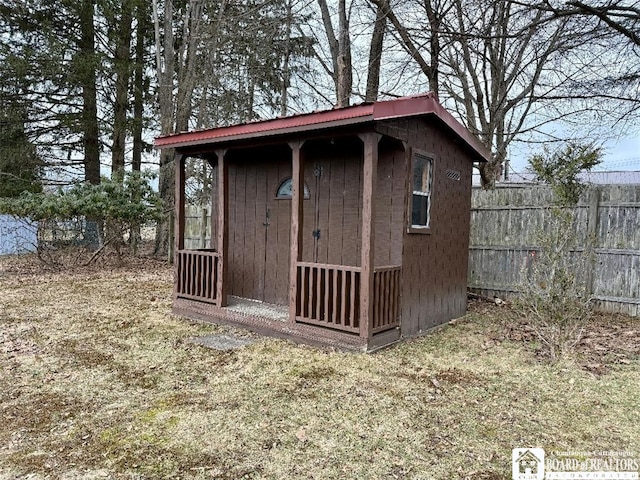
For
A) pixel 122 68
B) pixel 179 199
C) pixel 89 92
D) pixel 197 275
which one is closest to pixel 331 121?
pixel 179 199

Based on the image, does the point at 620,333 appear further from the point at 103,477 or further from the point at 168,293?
the point at 168,293

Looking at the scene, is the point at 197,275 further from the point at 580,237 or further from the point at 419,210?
the point at 580,237

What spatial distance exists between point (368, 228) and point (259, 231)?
2.27 meters

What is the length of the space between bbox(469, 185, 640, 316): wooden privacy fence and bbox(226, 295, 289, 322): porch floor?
2.91m

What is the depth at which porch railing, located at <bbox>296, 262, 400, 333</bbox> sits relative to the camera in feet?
14.6

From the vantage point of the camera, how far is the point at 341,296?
14.8 feet

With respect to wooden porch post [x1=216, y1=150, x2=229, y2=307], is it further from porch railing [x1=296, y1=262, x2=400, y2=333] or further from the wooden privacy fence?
the wooden privacy fence

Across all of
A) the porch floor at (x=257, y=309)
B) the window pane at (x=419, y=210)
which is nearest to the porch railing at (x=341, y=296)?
the porch floor at (x=257, y=309)

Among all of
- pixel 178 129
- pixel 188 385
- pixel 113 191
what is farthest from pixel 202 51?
pixel 188 385

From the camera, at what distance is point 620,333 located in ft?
17.6

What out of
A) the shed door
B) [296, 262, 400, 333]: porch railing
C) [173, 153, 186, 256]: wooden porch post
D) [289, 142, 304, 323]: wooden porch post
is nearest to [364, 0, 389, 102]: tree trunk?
the shed door

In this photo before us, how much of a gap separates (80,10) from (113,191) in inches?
247

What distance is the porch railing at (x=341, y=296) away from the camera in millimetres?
4465

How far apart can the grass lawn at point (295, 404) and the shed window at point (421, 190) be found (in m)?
1.35
